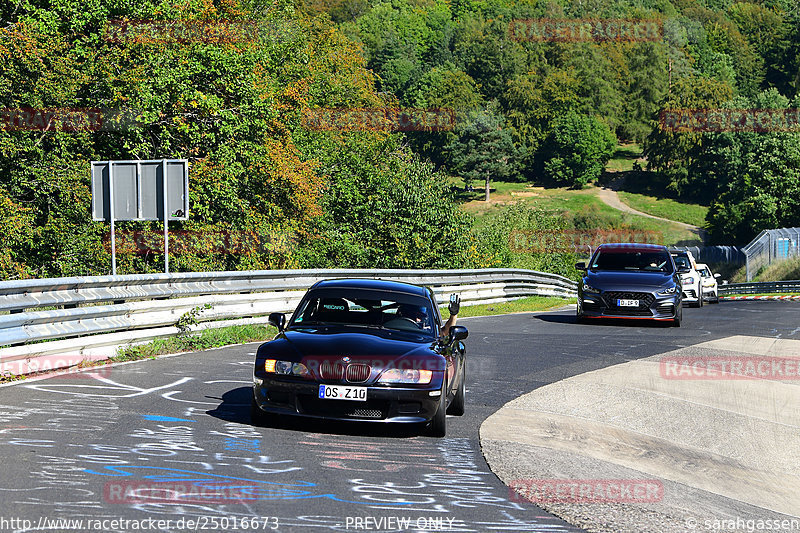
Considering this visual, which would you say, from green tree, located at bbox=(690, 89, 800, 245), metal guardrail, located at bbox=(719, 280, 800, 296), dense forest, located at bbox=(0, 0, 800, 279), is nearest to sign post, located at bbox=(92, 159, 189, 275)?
dense forest, located at bbox=(0, 0, 800, 279)

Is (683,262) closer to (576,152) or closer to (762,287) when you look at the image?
(762,287)

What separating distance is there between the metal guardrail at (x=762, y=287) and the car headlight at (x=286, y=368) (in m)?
41.4

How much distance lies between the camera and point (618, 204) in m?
122

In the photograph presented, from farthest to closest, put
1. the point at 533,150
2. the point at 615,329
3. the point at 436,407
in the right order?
the point at 533,150
the point at 615,329
the point at 436,407

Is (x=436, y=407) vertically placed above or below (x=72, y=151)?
below

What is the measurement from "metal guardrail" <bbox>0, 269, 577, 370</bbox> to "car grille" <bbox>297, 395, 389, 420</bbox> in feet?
13.2

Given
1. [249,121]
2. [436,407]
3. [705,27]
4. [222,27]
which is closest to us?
[436,407]

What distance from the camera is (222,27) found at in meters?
33.3

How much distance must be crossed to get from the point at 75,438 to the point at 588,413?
474 cm

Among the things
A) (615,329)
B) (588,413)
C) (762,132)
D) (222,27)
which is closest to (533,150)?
(762,132)

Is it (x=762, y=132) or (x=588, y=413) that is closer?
(x=588, y=413)

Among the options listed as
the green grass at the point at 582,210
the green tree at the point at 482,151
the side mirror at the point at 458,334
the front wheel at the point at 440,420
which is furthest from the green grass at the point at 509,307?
the green tree at the point at 482,151

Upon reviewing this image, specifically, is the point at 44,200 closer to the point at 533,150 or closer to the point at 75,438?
the point at 75,438

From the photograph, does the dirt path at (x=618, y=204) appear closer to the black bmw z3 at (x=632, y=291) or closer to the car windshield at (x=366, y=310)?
the black bmw z3 at (x=632, y=291)
